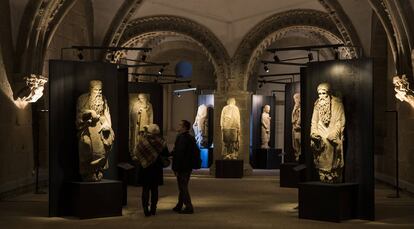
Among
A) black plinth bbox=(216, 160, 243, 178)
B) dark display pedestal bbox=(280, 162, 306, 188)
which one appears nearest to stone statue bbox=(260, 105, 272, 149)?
black plinth bbox=(216, 160, 243, 178)

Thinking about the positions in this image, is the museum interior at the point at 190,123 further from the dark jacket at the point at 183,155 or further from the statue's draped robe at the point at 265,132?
the statue's draped robe at the point at 265,132

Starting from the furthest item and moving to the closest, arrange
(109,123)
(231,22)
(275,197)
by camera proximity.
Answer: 1. (231,22)
2. (275,197)
3. (109,123)

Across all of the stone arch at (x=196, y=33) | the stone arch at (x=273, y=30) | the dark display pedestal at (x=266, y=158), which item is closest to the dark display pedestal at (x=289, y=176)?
the stone arch at (x=273, y=30)

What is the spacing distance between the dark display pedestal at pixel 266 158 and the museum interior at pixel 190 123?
2738 mm

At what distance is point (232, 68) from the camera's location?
19.9 m

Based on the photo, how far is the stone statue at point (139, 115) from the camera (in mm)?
16109

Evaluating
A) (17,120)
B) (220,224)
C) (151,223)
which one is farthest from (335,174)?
(17,120)

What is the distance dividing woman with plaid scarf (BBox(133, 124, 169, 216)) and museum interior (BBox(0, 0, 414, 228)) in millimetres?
22

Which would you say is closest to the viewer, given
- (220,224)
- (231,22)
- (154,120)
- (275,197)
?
(220,224)

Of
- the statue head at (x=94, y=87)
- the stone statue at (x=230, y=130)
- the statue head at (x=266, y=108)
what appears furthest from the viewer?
the statue head at (x=266, y=108)

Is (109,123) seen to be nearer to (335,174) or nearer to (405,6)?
(335,174)

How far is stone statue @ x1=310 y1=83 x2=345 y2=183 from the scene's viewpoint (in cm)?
981

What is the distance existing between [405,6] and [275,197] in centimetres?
441

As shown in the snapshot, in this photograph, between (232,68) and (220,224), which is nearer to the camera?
(220,224)
